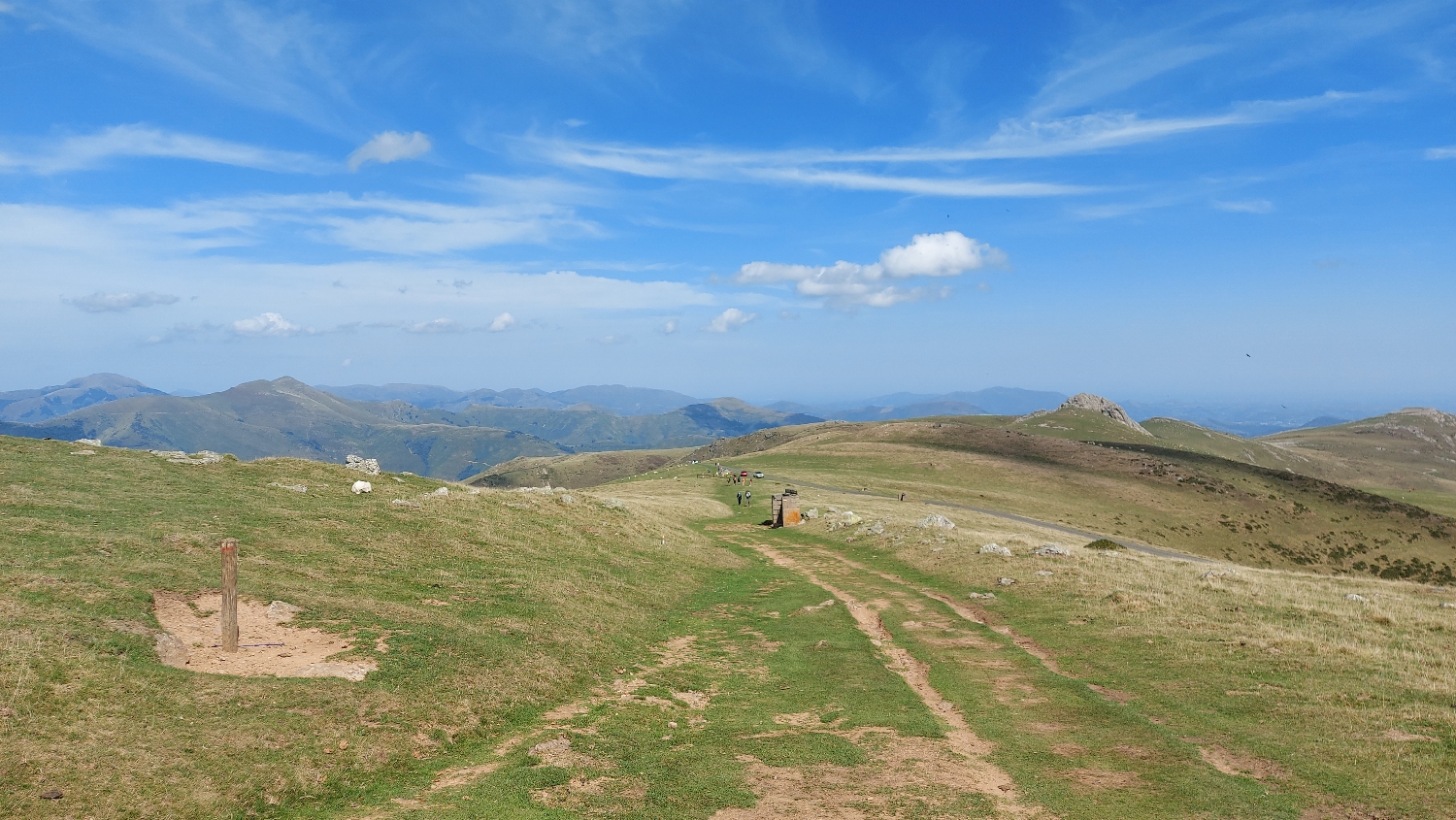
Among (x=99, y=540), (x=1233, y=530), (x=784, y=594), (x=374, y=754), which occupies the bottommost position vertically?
(x=1233, y=530)

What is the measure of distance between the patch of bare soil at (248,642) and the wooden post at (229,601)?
0.95 feet

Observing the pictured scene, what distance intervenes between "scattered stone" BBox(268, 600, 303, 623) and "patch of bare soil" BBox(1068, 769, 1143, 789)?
70.7 feet

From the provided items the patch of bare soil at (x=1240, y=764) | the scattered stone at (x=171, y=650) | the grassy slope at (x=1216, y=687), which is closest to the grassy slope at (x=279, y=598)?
the scattered stone at (x=171, y=650)

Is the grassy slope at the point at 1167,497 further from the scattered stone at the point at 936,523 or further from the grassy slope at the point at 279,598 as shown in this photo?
the grassy slope at the point at 279,598

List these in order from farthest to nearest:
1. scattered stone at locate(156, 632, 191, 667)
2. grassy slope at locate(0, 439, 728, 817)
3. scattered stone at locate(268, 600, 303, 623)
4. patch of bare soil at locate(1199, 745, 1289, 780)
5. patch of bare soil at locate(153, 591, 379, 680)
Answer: scattered stone at locate(268, 600, 303, 623) → patch of bare soil at locate(153, 591, 379, 680) → scattered stone at locate(156, 632, 191, 667) → patch of bare soil at locate(1199, 745, 1289, 780) → grassy slope at locate(0, 439, 728, 817)

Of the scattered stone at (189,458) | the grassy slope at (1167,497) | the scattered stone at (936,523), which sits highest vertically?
the scattered stone at (189,458)

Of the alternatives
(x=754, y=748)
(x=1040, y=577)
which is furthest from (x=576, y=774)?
(x=1040, y=577)

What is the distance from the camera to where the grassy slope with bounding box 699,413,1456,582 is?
277 ft

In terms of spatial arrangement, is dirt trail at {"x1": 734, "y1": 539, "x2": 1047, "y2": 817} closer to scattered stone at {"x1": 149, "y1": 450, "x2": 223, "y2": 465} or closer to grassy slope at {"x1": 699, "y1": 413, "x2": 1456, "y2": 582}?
scattered stone at {"x1": 149, "y1": 450, "x2": 223, "y2": 465}

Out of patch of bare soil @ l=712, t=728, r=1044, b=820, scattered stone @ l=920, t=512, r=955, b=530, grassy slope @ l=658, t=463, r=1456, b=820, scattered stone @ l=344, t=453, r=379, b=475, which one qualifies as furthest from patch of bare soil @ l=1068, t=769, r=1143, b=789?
scattered stone @ l=344, t=453, r=379, b=475

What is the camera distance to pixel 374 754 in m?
14.2

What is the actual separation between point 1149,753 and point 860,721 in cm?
684

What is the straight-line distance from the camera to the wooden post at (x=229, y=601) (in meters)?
16.9

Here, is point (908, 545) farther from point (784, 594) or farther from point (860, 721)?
point (860, 721)
